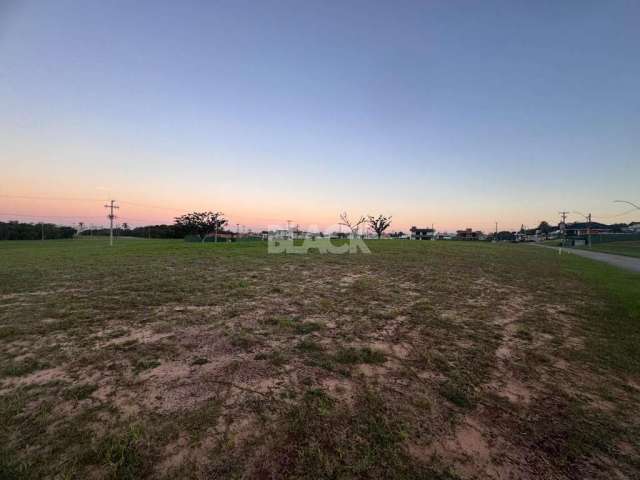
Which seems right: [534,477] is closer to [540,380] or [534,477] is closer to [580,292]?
[540,380]

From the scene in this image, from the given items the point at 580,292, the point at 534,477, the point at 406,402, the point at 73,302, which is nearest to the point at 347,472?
the point at 406,402

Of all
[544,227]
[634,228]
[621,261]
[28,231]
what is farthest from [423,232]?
[28,231]

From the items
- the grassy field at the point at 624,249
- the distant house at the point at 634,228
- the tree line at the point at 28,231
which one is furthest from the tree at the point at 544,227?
the tree line at the point at 28,231

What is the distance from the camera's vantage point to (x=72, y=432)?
6.55 feet

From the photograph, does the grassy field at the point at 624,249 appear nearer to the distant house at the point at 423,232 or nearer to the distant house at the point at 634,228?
the distant house at the point at 634,228

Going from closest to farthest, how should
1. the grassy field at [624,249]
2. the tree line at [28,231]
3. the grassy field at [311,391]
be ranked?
the grassy field at [311,391], the grassy field at [624,249], the tree line at [28,231]

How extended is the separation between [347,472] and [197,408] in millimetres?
1376

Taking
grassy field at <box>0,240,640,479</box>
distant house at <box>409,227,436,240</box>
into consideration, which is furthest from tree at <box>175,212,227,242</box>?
distant house at <box>409,227,436,240</box>

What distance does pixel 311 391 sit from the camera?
266 cm

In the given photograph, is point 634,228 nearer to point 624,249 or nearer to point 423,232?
point 423,232

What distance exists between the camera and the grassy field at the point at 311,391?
185 cm

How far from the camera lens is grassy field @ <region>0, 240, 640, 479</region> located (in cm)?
185

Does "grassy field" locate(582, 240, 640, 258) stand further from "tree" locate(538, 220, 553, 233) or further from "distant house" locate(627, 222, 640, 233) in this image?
"tree" locate(538, 220, 553, 233)

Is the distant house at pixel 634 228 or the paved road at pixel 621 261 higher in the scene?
the distant house at pixel 634 228
